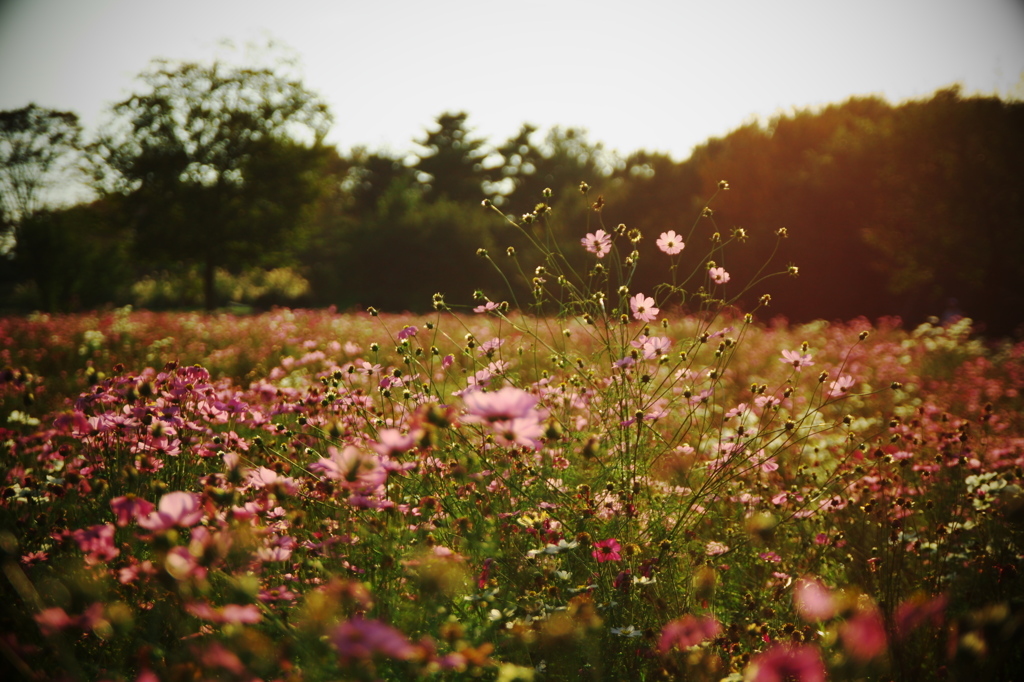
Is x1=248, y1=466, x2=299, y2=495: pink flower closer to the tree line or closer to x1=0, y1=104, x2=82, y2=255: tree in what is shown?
the tree line

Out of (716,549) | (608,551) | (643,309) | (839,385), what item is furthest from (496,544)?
(839,385)

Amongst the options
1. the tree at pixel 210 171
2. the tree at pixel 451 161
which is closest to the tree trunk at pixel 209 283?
the tree at pixel 210 171

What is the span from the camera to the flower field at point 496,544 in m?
1.04

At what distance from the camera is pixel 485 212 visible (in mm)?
22656

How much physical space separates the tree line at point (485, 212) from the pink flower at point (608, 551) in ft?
33.7

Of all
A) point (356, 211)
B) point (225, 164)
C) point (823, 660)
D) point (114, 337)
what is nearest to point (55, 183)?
point (225, 164)

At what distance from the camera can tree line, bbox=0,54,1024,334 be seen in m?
12.1

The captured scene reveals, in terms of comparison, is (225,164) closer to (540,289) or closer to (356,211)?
(356,211)

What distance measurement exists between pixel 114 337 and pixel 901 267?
57.0 ft

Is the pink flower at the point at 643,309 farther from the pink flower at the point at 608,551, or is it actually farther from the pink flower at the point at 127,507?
the pink flower at the point at 127,507

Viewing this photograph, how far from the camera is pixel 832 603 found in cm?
104

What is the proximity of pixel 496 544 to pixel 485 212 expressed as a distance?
22.0 m

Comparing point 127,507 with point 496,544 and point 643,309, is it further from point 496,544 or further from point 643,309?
point 643,309

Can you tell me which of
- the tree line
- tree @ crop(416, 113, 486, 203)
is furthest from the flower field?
tree @ crop(416, 113, 486, 203)
